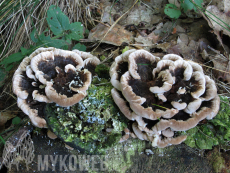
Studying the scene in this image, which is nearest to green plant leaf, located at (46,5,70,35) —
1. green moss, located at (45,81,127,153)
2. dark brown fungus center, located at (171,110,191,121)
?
green moss, located at (45,81,127,153)

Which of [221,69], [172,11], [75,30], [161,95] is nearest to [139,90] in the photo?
[161,95]

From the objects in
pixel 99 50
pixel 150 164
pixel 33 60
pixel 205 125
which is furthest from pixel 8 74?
pixel 205 125

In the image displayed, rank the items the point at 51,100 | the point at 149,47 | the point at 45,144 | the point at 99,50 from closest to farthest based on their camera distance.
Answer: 1. the point at 51,100
2. the point at 45,144
3. the point at 149,47
4. the point at 99,50

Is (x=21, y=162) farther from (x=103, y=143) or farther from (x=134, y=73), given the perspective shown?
(x=134, y=73)

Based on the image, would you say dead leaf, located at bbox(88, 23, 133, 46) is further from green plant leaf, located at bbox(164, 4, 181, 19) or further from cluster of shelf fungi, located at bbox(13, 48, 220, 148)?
cluster of shelf fungi, located at bbox(13, 48, 220, 148)

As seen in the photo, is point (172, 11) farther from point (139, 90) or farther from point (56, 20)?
point (56, 20)

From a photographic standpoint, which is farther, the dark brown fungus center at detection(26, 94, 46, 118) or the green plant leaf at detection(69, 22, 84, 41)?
the green plant leaf at detection(69, 22, 84, 41)
